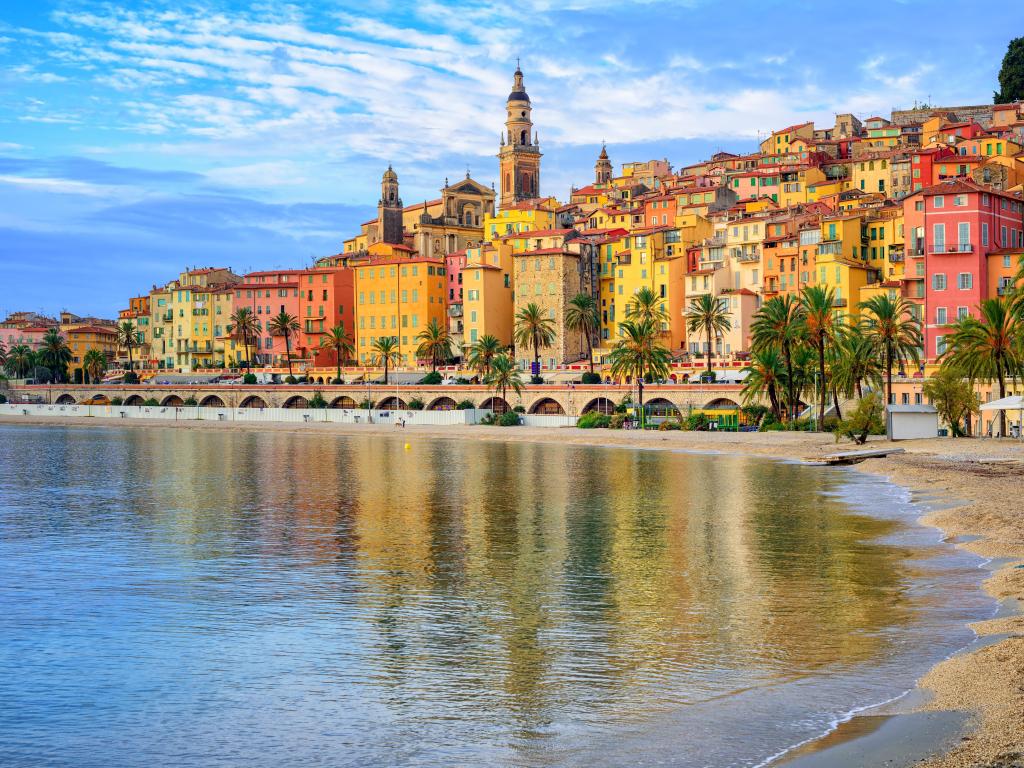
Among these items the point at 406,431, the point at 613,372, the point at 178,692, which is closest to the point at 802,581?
the point at 178,692

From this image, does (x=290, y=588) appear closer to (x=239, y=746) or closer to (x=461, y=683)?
(x=461, y=683)

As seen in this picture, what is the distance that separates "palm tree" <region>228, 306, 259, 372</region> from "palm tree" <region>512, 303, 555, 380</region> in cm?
3878

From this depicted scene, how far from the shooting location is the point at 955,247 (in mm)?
84500

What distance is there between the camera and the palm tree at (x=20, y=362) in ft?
536

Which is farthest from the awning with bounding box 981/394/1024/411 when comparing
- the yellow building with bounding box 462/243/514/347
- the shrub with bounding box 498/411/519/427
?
the yellow building with bounding box 462/243/514/347

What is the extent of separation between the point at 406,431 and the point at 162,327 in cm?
7844

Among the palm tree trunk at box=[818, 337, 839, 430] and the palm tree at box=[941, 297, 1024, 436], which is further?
the palm tree trunk at box=[818, 337, 839, 430]

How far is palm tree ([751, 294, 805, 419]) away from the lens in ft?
253

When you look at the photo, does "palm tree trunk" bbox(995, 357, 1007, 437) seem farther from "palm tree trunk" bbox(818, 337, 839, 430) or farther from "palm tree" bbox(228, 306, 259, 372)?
"palm tree" bbox(228, 306, 259, 372)

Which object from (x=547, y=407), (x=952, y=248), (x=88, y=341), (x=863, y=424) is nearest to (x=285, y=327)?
(x=547, y=407)

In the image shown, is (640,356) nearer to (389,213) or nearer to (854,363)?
(854,363)

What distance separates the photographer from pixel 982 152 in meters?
122

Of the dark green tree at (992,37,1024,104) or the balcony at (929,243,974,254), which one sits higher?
the dark green tree at (992,37,1024,104)

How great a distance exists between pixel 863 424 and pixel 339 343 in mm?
79097
